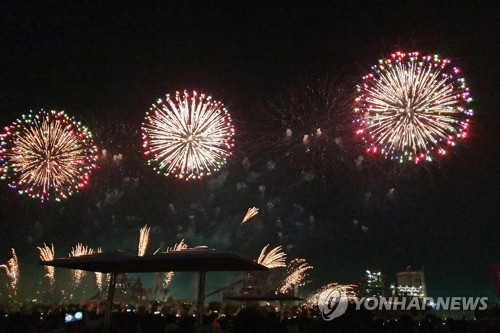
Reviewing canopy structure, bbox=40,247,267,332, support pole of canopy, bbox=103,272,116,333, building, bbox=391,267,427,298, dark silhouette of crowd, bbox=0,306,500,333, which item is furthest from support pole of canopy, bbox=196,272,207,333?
building, bbox=391,267,427,298

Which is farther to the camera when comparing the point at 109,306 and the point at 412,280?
the point at 412,280

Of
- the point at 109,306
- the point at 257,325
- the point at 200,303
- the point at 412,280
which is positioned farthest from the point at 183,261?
the point at 412,280

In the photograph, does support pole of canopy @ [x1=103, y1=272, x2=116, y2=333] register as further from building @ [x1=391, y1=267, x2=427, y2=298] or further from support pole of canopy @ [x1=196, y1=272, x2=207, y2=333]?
building @ [x1=391, y1=267, x2=427, y2=298]

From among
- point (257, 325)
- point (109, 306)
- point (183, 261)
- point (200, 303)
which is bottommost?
point (257, 325)

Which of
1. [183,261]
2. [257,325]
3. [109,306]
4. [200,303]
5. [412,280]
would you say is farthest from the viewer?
[412,280]

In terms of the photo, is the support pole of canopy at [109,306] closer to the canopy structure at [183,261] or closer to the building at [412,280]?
the canopy structure at [183,261]

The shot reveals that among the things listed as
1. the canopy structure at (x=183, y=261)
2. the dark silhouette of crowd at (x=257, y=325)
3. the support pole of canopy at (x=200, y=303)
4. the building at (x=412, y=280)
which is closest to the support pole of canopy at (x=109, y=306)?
the canopy structure at (x=183, y=261)

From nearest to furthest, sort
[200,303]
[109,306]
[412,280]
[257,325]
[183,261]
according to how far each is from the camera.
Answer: [183,261] → [200,303] → [257,325] → [109,306] → [412,280]

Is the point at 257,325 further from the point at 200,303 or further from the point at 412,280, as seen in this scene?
the point at 412,280

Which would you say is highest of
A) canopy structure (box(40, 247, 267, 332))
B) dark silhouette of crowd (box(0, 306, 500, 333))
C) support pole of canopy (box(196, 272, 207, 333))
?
canopy structure (box(40, 247, 267, 332))

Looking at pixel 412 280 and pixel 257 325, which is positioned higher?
pixel 412 280

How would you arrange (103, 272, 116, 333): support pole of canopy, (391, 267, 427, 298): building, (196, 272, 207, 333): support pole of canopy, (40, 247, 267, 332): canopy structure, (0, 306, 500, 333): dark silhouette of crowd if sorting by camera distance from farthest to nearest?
1. (391, 267, 427, 298): building
2. (103, 272, 116, 333): support pole of canopy
3. (0, 306, 500, 333): dark silhouette of crowd
4. (196, 272, 207, 333): support pole of canopy
5. (40, 247, 267, 332): canopy structure
